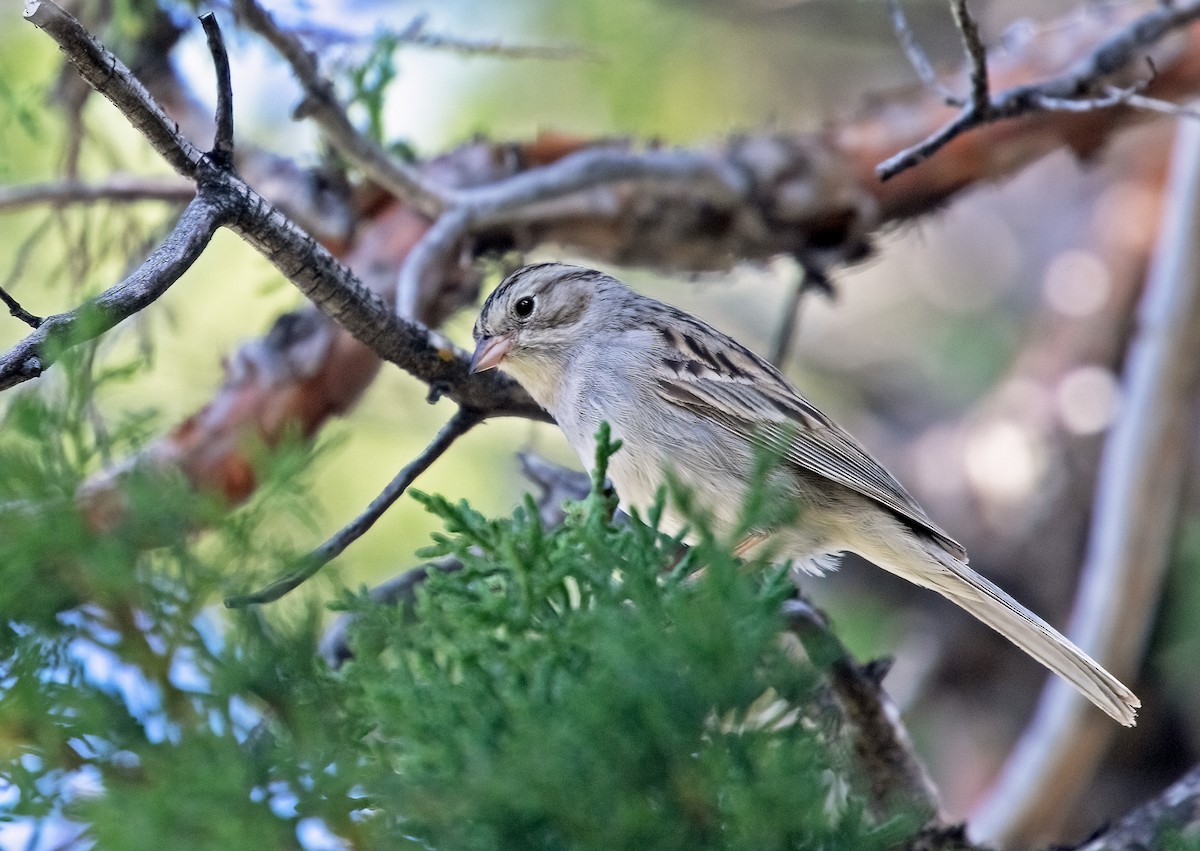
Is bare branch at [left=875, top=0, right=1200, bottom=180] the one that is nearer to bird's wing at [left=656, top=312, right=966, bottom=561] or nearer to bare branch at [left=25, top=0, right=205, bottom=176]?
bird's wing at [left=656, top=312, right=966, bottom=561]

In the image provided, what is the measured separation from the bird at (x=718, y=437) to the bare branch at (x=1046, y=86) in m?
0.81

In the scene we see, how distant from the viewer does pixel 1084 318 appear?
6.28 m

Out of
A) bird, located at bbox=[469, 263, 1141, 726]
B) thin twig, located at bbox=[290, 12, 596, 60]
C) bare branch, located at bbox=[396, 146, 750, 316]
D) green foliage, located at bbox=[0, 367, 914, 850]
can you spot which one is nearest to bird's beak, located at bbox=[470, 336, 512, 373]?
bird, located at bbox=[469, 263, 1141, 726]

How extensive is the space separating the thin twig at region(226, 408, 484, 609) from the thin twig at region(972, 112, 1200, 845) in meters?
3.21

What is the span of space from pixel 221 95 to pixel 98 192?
236 centimetres

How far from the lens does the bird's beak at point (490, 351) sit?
3.42m

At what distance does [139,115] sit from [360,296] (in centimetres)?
65

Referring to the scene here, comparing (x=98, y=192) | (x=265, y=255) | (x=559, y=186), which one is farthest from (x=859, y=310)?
(x=265, y=255)

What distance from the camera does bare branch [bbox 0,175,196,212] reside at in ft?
13.5

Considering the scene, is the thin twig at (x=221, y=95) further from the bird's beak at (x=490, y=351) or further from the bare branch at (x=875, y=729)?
the bare branch at (x=875, y=729)

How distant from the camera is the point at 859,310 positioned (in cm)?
778

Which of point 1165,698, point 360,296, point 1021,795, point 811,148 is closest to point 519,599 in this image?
point 360,296

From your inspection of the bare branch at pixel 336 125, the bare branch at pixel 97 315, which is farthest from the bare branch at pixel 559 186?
the bare branch at pixel 97 315

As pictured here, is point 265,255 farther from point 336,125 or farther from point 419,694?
point 336,125
